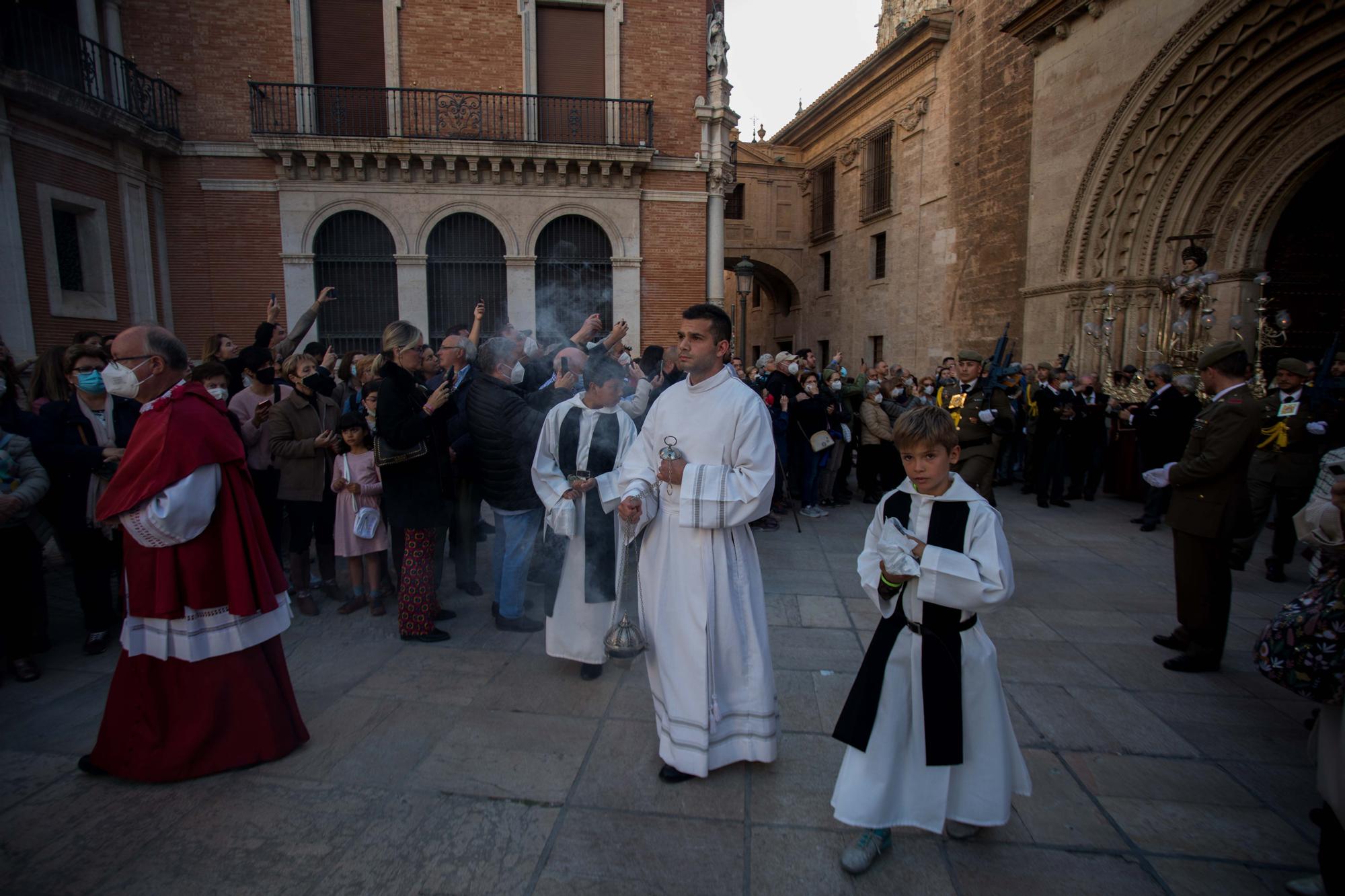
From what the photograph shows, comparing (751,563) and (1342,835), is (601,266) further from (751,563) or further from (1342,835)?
(1342,835)

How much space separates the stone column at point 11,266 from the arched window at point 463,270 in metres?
6.26

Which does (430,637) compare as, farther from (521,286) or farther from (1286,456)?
(521,286)

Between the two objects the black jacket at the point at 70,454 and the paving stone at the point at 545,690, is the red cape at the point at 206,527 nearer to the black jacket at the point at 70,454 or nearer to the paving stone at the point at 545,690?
the paving stone at the point at 545,690

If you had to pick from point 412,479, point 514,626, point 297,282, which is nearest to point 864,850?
point 514,626

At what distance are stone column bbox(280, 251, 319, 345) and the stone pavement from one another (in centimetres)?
1127

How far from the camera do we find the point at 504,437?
14.8ft

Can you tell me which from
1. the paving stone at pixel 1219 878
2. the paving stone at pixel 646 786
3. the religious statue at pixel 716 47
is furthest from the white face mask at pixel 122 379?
the religious statue at pixel 716 47

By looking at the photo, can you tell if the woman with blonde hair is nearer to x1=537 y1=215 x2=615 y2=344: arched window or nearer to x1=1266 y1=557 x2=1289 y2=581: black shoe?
x1=1266 y1=557 x2=1289 y2=581: black shoe

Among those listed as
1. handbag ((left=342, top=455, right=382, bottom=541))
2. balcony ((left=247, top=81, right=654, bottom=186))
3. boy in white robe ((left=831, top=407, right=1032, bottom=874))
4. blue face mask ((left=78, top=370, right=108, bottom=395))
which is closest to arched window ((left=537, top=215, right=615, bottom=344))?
balcony ((left=247, top=81, right=654, bottom=186))

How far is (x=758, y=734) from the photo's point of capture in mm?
2945

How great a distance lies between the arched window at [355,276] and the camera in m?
14.6

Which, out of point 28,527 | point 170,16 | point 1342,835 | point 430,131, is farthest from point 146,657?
point 170,16

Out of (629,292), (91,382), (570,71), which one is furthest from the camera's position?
(629,292)

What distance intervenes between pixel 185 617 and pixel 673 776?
2.07m
